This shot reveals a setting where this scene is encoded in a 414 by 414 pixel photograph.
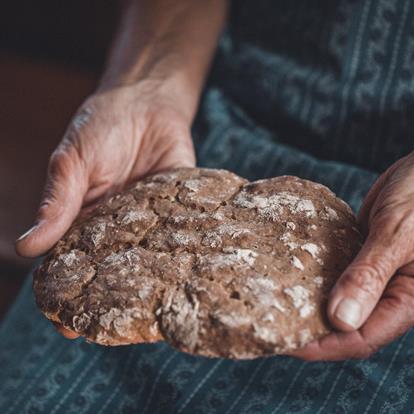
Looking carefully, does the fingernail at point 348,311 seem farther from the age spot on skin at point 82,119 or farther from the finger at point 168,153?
the age spot on skin at point 82,119

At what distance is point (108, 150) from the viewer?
150 cm

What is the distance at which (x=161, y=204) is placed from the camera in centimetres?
124

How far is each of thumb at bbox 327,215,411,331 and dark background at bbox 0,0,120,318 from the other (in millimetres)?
1268

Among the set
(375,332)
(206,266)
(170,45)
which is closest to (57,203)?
(206,266)

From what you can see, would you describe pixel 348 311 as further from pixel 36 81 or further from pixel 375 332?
pixel 36 81

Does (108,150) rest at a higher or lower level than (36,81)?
higher

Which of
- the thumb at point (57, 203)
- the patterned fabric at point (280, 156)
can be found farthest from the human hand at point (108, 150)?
the patterned fabric at point (280, 156)

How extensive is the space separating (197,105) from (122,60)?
260 mm

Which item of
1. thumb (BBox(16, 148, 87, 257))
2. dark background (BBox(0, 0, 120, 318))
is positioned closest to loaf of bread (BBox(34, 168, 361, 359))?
thumb (BBox(16, 148, 87, 257))

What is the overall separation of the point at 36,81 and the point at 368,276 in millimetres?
1961

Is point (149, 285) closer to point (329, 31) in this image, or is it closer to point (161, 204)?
point (161, 204)

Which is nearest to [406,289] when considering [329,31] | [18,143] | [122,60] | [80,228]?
[80,228]

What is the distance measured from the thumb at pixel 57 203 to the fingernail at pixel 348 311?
0.58 meters

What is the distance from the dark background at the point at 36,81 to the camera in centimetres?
211
